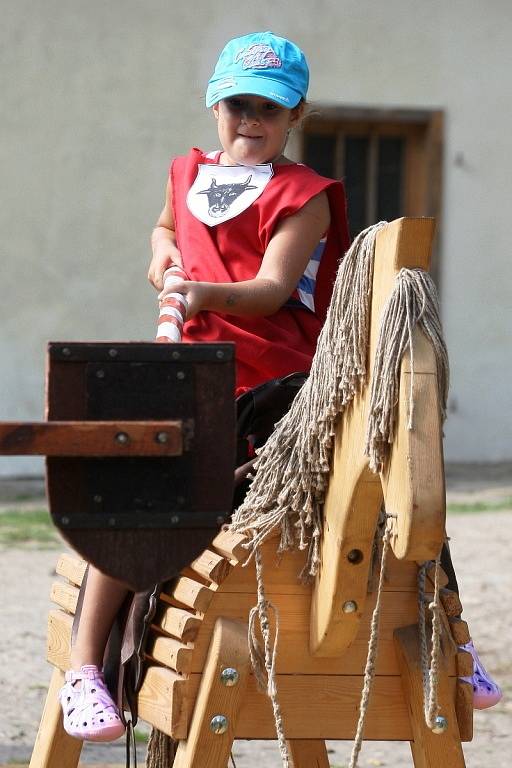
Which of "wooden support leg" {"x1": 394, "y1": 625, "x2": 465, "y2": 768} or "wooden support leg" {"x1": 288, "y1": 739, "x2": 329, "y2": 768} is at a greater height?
"wooden support leg" {"x1": 394, "y1": 625, "x2": 465, "y2": 768}

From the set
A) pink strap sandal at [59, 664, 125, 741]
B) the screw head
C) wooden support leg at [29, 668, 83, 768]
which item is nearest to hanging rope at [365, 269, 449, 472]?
the screw head

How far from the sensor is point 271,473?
8.66 ft

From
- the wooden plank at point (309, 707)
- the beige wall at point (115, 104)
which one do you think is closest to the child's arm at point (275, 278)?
the wooden plank at point (309, 707)

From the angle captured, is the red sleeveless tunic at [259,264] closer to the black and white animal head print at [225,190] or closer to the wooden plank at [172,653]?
the black and white animal head print at [225,190]

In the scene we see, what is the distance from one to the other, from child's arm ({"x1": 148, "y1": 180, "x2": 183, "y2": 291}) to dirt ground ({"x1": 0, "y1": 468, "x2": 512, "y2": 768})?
177 centimetres

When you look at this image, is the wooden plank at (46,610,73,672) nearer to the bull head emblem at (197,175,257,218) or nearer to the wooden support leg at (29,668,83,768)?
the wooden support leg at (29,668,83,768)

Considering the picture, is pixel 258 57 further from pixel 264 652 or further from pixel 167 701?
pixel 167 701

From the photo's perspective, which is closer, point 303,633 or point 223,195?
point 303,633

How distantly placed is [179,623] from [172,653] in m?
0.06

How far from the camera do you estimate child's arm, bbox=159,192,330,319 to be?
2.67 m

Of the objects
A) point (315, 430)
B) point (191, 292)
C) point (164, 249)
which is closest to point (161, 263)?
point (164, 249)

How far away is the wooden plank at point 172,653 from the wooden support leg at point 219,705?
0.05 m

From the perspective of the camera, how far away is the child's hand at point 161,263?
303cm

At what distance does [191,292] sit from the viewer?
2.62 m
